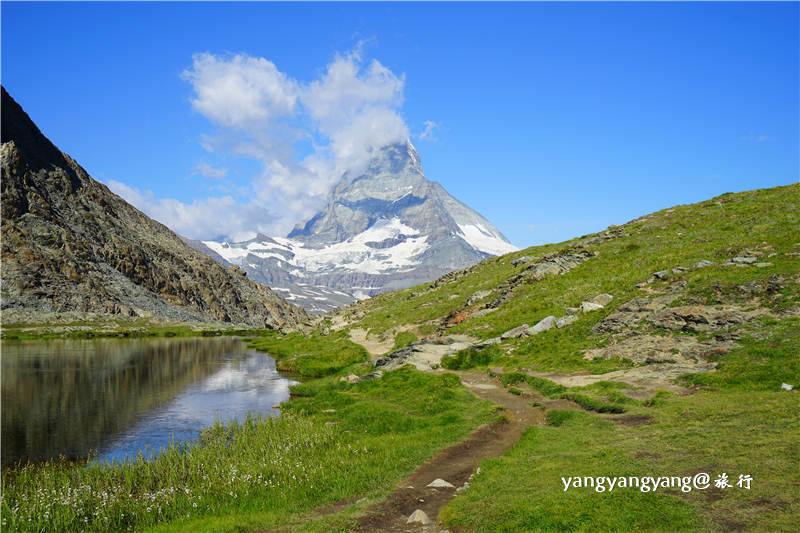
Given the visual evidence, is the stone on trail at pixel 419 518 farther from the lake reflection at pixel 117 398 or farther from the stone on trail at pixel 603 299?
the stone on trail at pixel 603 299

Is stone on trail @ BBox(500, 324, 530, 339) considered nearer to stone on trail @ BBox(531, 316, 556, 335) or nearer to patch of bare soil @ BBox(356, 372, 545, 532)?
stone on trail @ BBox(531, 316, 556, 335)

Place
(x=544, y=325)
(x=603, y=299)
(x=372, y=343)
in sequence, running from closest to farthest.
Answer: (x=603, y=299) < (x=544, y=325) < (x=372, y=343)

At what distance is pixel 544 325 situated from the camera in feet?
163

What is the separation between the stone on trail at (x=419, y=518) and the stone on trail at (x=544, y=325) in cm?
3467

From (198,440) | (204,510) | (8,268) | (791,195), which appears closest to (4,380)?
(198,440)

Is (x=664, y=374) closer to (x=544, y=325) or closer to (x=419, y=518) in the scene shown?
(x=544, y=325)

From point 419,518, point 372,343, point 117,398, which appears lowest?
point 117,398

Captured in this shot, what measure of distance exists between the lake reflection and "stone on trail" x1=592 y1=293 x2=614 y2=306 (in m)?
35.5

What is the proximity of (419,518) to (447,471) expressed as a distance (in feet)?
18.5

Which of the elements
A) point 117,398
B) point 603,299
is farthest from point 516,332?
point 117,398

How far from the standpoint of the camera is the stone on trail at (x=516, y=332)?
50.6 meters

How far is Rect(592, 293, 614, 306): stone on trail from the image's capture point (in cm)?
4850

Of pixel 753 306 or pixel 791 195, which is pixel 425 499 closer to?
pixel 753 306

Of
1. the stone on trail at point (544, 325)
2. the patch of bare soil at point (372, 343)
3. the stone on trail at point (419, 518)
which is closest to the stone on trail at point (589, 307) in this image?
the stone on trail at point (544, 325)
